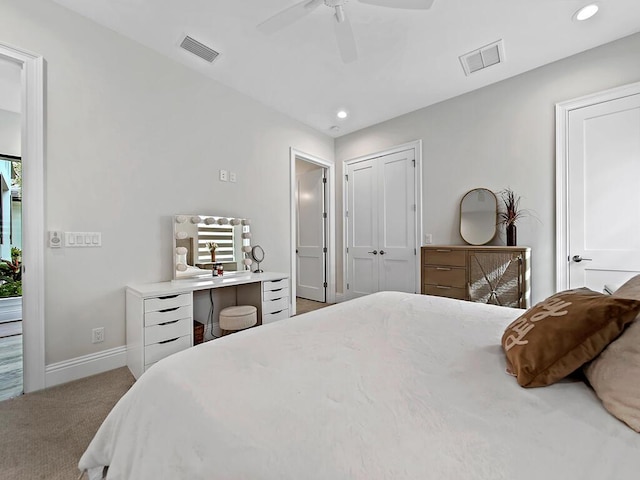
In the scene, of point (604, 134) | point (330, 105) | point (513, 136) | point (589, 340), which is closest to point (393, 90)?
point (330, 105)

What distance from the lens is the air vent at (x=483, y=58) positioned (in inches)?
102

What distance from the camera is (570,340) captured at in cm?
79

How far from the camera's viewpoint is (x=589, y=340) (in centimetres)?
78

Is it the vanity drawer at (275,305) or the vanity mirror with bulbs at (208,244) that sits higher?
the vanity mirror with bulbs at (208,244)

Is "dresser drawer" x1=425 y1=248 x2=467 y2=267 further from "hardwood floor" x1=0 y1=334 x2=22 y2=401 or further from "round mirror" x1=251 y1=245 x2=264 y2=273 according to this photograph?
"hardwood floor" x1=0 y1=334 x2=22 y2=401

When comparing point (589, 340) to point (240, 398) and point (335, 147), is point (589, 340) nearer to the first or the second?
point (240, 398)

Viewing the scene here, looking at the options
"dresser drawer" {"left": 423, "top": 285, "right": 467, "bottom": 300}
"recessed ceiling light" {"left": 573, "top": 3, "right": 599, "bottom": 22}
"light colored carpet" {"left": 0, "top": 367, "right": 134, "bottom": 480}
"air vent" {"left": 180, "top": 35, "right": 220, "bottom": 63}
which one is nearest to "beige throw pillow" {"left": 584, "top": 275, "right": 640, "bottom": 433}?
"light colored carpet" {"left": 0, "top": 367, "right": 134, "bottom": 480}

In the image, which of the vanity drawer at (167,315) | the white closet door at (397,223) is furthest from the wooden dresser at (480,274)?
the vanity drawer at (167,315)

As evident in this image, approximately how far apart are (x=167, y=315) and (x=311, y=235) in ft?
9.92

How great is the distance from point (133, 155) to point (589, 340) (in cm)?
314

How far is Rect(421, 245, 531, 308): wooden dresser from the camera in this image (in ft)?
8.91

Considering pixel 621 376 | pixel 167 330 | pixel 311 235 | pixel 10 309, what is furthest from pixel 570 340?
pixel 10 309

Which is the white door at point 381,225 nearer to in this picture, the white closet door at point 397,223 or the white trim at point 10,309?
the white closet door at point 397,223

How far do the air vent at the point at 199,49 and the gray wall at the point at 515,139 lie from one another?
2550mm
